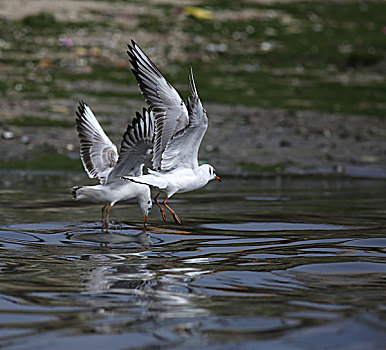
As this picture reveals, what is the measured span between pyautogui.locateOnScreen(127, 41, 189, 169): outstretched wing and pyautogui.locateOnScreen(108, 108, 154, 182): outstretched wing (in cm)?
14

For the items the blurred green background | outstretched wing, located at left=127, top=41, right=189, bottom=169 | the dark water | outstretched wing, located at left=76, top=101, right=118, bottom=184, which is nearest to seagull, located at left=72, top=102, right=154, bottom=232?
outstretched wing, located at left=76, top=101, right=118, bottom=184

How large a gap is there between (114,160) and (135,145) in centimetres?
160

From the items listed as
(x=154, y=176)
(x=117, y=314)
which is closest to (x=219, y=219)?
(x=154, y=176)

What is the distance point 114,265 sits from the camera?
26.2ft

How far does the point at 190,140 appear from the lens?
1025 centimetres

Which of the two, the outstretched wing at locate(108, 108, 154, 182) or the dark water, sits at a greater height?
the outstretched wing at locate(108, 108, 154, 182)

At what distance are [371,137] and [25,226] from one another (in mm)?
10089

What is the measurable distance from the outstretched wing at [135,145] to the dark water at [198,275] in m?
0.68

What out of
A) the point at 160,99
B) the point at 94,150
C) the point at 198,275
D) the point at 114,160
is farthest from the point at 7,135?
the point at 198,275

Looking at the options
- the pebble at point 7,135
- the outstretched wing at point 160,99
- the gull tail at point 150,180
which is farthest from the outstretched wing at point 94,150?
the pebble at point 7,135

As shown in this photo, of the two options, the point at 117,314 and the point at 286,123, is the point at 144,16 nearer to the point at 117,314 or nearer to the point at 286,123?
the point at 286,123

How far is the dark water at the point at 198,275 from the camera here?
5.83m

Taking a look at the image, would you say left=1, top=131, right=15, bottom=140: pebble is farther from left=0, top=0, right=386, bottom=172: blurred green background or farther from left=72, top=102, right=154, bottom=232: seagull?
left=72, top=102, right=154, bottom=232: seagull

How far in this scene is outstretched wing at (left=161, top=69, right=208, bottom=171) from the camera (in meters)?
9.51
